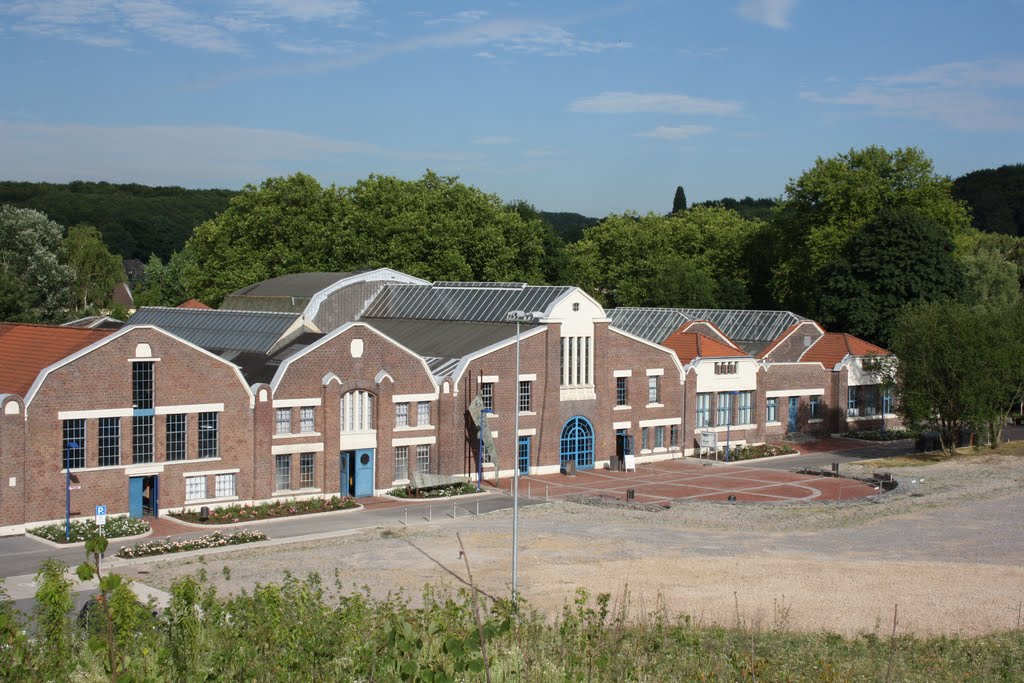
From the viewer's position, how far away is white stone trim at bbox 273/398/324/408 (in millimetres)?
47438

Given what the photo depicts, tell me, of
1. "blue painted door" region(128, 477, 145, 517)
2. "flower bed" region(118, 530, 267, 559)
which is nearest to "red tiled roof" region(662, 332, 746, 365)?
"flower bed" region(118, 530, 267, 559)

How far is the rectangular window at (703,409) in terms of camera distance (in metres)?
64.2

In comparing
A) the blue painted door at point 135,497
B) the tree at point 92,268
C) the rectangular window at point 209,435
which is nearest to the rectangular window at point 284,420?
the rectangular window at point 209,435

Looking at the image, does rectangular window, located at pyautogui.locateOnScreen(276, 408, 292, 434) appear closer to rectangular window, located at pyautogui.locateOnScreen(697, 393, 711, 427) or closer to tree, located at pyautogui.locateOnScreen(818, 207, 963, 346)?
rectangular window, located at pyautogui.locateOnScreen(697, 393, 711, 427)

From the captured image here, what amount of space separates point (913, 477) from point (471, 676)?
45895mm

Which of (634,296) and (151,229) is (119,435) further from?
(151,229)

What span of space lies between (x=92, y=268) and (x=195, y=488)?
6576 centimetres

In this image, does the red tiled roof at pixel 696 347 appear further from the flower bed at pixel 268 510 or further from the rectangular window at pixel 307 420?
the flower bed at pixel 268 510

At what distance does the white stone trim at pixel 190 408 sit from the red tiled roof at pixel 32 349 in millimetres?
3482

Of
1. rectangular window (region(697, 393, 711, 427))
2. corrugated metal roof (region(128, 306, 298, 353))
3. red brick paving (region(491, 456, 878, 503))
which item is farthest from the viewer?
rectangular window (region(697, 393, 711, 427))

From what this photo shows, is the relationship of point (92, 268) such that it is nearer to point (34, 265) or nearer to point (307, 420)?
point (34, 265)

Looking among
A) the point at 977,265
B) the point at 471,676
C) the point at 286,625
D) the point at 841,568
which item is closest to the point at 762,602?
the point at 841,568

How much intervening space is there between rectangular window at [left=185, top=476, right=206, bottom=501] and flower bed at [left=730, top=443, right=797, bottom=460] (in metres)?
29.2

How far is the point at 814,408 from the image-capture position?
70.4 metres
